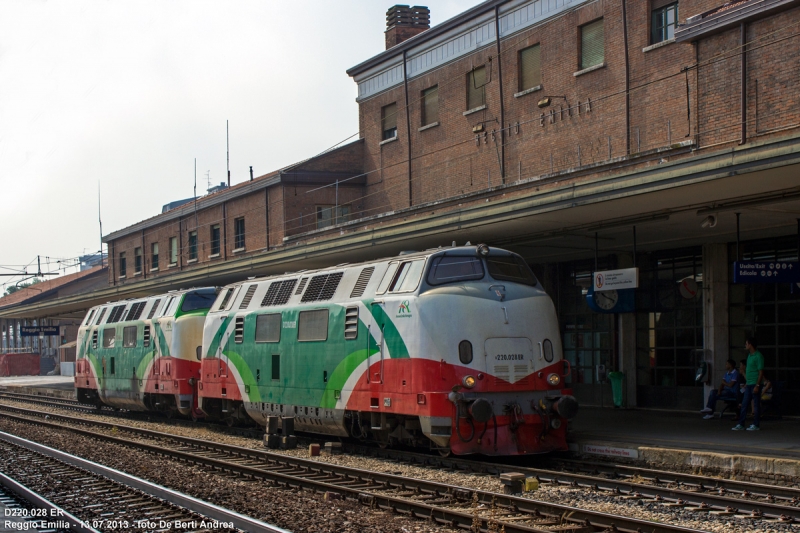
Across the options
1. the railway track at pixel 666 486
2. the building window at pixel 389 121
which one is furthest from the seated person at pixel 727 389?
the building window at pixel 389 121

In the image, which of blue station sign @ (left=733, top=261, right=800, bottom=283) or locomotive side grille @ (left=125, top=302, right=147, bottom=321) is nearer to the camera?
blue station sign @ (left=733, top=261, right=800, bottom=283)


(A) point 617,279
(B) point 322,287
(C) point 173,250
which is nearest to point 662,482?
(A) point 617,279

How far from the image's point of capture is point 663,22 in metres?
22.0

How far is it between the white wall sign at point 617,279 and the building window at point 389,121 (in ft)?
53.4

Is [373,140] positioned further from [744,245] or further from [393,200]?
[744,245]

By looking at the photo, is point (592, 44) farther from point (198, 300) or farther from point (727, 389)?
point (198, 300)

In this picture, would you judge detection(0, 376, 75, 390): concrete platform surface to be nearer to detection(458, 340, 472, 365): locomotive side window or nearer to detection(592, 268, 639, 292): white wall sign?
detection(592, 268, 639, 292): white wall sign

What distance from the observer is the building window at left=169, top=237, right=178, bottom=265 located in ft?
138

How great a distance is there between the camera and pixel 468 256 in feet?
46.4

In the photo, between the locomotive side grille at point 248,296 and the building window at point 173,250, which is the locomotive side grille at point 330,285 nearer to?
Result: the locomotive side grille at point 248,296

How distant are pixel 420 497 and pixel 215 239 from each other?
95.7 ft

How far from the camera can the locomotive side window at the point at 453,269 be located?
13820 millimetres

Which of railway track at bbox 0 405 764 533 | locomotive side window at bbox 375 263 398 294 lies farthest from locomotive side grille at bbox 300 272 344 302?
railway track at bbox 0 405 764 533

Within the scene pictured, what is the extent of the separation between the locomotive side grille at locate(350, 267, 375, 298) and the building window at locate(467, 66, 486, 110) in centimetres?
1331
